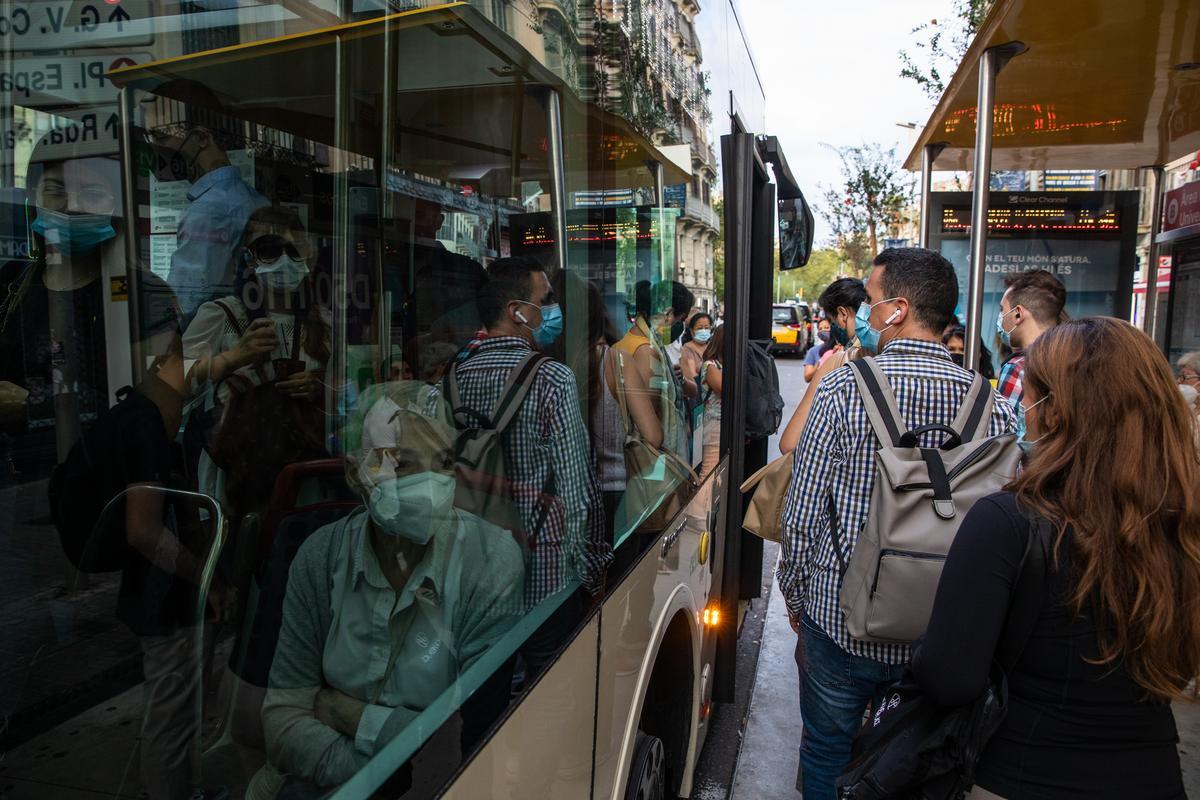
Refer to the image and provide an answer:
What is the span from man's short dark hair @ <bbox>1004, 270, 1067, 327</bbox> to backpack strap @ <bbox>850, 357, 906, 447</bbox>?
1.79 m

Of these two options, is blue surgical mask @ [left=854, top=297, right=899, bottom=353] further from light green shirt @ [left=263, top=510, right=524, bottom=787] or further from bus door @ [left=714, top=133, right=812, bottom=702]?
light green shirt @ [left=263, top=510, right=524, bottom=787]

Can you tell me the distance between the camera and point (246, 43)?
195cm

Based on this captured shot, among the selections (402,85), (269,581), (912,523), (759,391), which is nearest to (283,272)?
(402,85)

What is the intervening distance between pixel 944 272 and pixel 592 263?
1.20 m

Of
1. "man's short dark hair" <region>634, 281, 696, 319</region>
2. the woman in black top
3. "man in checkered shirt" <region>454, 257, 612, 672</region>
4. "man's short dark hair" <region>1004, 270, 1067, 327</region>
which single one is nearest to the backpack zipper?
the woman in black top

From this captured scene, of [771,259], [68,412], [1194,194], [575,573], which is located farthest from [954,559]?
[1194,194]

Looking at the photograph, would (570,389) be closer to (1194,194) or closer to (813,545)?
(813,545)

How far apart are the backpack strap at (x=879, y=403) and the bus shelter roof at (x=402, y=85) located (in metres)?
0.84

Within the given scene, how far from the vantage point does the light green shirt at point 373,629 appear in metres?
1.30

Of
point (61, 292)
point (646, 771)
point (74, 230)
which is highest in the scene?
point (74, 230)

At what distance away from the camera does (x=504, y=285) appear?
6.11 ft

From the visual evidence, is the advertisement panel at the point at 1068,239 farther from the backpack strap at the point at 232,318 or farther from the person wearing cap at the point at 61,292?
the person wearing cap at the point at 61,292

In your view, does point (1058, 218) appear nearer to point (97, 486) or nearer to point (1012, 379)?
point (1012, 379)

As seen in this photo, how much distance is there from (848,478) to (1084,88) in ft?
12.7
